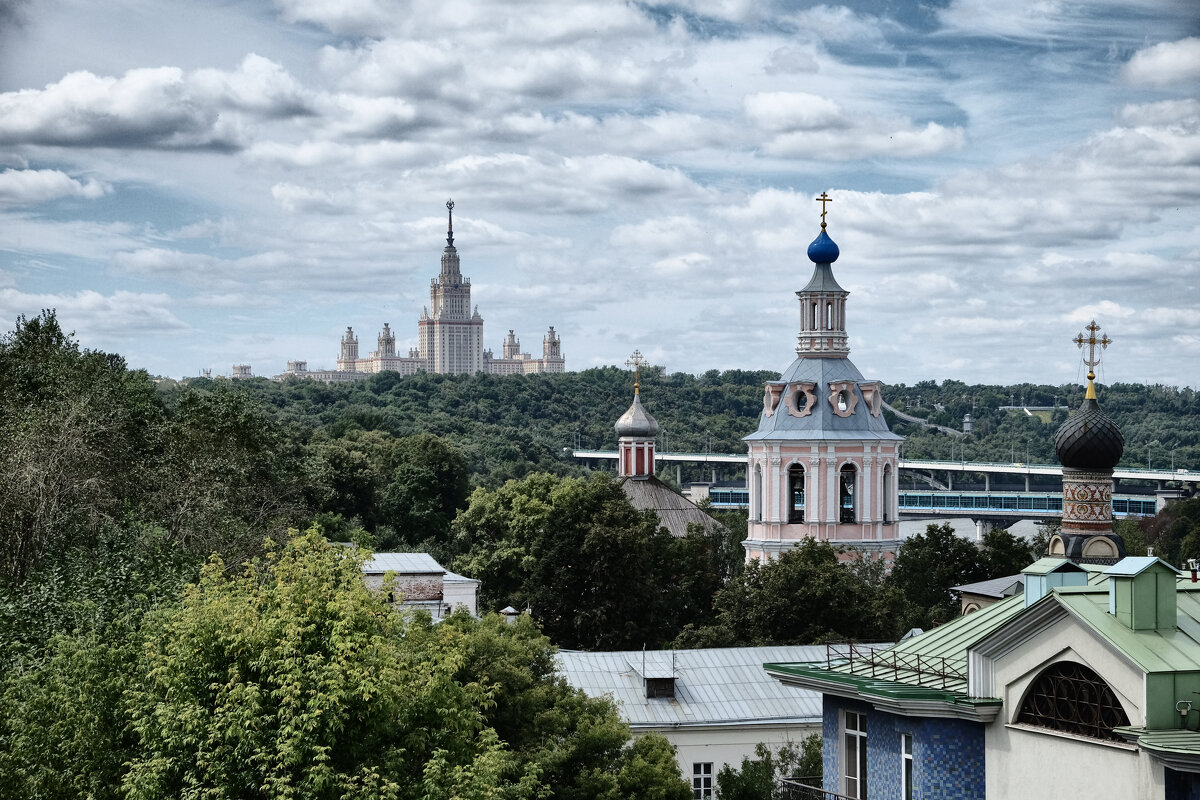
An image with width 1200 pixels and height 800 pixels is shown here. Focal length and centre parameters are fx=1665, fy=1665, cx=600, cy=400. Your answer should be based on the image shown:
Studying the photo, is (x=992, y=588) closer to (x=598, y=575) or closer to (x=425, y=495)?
(x=598, y=575)

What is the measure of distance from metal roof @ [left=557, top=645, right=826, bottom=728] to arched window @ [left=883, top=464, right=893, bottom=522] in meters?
17.1

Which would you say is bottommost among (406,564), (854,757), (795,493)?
(854,757)

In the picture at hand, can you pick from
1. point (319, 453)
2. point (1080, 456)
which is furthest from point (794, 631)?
point (319, 453)

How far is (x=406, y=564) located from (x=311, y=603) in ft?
92.6

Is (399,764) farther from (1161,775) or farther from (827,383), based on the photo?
(827,383)

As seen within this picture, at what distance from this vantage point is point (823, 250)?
57.0 meters

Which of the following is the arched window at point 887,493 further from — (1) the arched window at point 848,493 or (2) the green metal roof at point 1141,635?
(2) the green metal roof at point 1141,635

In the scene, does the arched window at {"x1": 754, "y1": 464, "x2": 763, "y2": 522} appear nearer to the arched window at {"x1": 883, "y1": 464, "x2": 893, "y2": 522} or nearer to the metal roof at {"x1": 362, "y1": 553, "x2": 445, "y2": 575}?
the arched window at {"x1": 883, "y1": 464, "x2": 893, "y2": 522}

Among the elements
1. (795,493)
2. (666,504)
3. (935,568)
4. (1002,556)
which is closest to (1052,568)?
(935,568)

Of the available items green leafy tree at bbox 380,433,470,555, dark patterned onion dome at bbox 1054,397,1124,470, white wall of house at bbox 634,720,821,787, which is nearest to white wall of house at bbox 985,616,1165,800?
white wall of house at bbox 634,720,821,787

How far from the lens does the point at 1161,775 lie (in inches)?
627

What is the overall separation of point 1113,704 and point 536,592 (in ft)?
112

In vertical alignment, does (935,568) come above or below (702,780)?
above

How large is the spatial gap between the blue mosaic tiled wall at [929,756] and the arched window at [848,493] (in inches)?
1346
